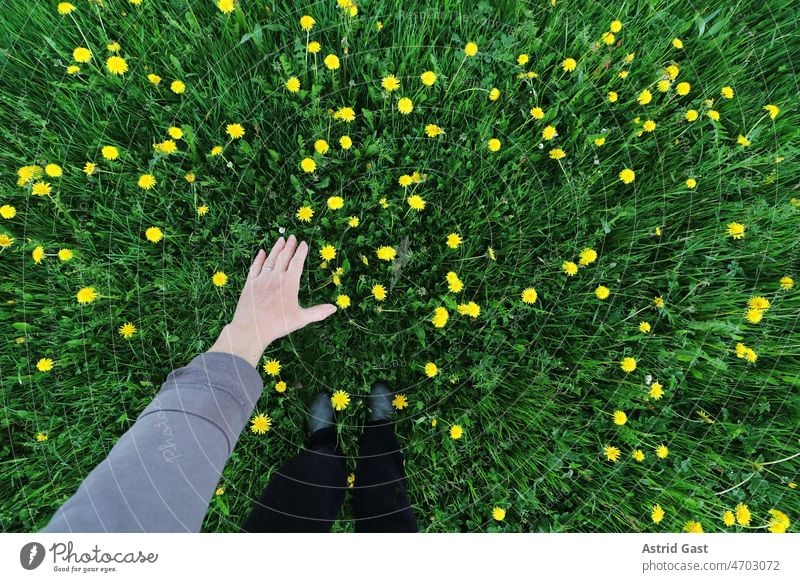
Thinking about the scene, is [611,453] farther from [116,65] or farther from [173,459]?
[116,65]

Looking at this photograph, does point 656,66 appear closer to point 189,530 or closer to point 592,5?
point 592,5

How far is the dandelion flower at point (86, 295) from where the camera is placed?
213cm

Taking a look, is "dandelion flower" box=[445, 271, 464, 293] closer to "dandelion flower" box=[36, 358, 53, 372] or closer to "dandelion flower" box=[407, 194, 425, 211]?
"dandelion flower" box=[407, 194, 425, 211]

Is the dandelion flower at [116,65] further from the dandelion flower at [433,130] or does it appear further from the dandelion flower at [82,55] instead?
the dandelion flower at [433,130]

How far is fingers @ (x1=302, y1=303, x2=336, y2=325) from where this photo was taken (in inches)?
86.9

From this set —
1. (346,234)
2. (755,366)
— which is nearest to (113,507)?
(346,234)

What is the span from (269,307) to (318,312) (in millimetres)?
284

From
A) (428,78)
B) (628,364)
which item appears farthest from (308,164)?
(628,364)

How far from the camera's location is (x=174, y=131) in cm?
217

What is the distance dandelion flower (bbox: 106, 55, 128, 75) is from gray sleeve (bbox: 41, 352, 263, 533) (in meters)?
1.75

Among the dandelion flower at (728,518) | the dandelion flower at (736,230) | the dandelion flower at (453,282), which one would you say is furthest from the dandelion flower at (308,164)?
the dandelion flower at (728,518)

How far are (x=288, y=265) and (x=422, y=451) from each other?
54.2 inches

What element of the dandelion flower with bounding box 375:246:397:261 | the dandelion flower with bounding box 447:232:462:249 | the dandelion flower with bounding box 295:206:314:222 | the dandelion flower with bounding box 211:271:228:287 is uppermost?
the dandelion flower with bounding box 295:206:314:222
